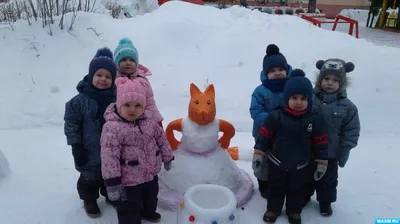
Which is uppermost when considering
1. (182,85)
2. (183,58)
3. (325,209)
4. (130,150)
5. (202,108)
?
(202,108)

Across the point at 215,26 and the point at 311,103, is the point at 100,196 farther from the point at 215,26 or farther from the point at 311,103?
the point at 215,26

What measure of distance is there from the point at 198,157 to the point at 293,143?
32.3 inches

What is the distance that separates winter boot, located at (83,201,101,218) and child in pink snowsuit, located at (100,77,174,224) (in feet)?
1.31

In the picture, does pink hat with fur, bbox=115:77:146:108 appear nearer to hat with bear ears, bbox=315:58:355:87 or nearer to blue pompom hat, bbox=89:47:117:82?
blue pompom hat, bbox=89:47:117:82

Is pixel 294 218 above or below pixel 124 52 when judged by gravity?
below

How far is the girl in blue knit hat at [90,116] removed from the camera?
2662 millimetres

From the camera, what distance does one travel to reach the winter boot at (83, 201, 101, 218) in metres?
2.90

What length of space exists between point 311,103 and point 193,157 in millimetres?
1076

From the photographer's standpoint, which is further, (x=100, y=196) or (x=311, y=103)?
(x=100, y=196)

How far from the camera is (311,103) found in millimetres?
2689

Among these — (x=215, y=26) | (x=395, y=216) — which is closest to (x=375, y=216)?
(x=395, y=216)

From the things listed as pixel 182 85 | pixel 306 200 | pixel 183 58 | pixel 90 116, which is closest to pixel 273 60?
pixel 306 200

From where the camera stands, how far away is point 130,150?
2.48 m

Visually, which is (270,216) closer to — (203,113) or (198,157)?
(198,157)
